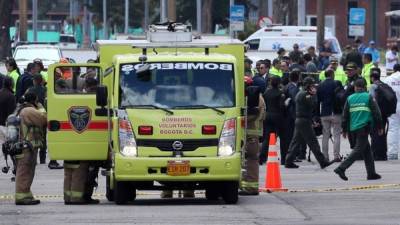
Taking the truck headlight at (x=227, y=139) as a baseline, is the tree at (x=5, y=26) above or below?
above

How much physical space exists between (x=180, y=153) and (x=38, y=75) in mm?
9458

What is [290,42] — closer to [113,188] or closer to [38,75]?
[38,75]

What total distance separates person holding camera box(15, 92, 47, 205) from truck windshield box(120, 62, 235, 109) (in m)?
1.37

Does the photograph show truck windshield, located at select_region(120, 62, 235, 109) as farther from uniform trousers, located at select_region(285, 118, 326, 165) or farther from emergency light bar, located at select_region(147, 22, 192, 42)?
uniform trousers, located at select_region(285, 118, 326, 165)

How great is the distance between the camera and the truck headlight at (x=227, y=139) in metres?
18.1

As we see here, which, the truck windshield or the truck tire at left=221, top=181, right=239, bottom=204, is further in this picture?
the truck tire at left=221, top=181, right=239, bottom=204

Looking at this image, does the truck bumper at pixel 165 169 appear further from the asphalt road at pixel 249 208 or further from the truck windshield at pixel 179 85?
the truck windshield at pixel 179 85

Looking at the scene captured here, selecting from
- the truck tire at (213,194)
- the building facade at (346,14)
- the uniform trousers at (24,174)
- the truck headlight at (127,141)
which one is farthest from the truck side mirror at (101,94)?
the building facade at (346,14)

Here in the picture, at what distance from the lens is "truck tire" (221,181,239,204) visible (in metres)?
18.5

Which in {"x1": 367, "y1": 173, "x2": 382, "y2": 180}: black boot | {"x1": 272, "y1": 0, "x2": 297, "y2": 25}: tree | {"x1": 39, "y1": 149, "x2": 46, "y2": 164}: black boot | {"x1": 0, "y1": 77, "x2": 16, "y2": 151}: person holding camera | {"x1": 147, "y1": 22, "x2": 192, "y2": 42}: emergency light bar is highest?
{"x1": 272, "y1": 0, "x2": 297, "y2": 25}: tree

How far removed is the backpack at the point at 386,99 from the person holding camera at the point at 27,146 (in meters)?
9.68

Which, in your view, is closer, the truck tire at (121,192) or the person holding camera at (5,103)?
the truck tire at (121,192)

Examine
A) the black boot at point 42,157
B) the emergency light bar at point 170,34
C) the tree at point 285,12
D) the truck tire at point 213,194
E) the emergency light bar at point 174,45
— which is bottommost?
the black boot at point 42,157

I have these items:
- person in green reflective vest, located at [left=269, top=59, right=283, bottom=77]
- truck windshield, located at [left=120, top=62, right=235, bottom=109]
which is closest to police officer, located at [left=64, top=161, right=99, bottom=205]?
truck windshield, located at [left=120, top=62, right=235, bottom=109]
